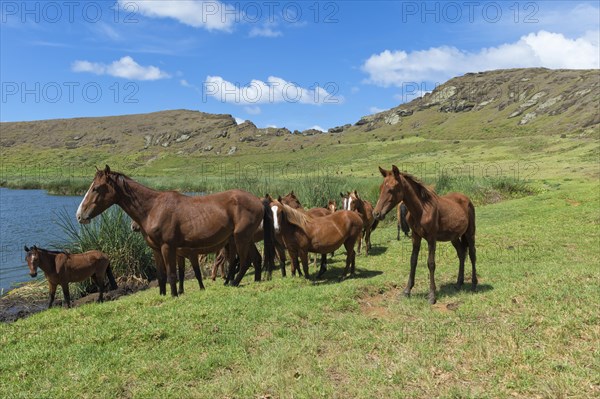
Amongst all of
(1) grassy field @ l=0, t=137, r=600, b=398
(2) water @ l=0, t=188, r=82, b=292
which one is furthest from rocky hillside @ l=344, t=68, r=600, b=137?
(2) water @ l=0, t=188, r=82, b=292

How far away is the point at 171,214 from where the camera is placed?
28.1 ft

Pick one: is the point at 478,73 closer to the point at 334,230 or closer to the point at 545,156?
the point at 545,156

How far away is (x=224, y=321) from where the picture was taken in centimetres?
666

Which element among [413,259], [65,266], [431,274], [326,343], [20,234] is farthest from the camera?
[20,234]

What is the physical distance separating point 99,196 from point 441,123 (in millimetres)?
144556

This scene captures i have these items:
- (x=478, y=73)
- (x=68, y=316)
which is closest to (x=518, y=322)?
(x=68, y=316)

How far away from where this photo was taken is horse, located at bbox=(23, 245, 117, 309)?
10836mm

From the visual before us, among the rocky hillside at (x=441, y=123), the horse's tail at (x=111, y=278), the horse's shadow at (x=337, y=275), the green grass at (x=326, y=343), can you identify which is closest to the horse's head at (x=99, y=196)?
the green grass at (x=326, y=343)

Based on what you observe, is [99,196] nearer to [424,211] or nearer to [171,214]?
[171,214]

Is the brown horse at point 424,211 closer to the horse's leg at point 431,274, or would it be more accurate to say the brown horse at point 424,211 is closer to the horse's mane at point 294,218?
the horse's leg at point 431,274

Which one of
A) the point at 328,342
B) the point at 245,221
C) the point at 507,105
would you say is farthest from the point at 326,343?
the point at 507,105

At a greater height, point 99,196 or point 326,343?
point 99,196

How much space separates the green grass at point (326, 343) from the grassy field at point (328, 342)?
0.02m

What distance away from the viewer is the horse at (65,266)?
35.6 feet
